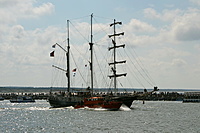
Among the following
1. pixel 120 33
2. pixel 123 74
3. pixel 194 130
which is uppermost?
pixel 120 33

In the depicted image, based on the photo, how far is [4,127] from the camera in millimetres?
58094

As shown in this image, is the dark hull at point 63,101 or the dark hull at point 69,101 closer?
the dark hull at point 69,101

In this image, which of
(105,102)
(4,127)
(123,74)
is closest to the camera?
(4,127)

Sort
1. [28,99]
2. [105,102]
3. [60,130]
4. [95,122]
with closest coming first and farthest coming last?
[60,130] → [95,122] → [105,102] → [28,99]

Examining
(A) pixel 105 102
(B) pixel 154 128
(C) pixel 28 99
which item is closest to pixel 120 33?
(A) pixel 105 102

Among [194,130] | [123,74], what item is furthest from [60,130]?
[123,74]

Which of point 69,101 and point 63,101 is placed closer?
point 69,101

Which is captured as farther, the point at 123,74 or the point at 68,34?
the point at 68,34

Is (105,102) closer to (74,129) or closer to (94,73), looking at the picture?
(94,73)

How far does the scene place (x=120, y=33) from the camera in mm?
104000

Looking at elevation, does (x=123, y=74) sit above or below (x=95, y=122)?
above

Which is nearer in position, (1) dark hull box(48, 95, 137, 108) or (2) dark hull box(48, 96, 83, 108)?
(1) dark hull box(48, 95, 137, 108)

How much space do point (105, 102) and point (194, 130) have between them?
121 ft

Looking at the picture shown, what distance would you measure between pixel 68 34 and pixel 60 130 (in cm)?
5910
